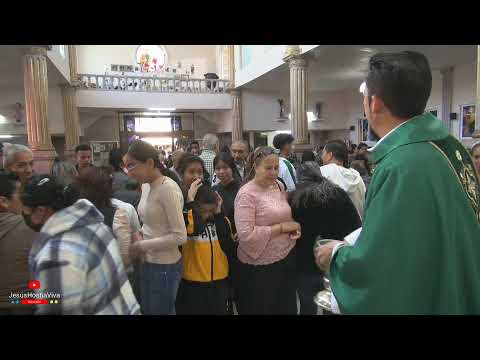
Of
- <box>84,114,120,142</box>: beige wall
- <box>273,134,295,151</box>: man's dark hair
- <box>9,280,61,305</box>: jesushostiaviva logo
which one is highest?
<box>84,114,120,142</box>: beige wall

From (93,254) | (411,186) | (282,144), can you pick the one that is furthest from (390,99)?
(282,144)

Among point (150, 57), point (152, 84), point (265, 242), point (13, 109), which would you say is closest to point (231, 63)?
point (152, 84)

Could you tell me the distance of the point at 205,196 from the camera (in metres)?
2.37

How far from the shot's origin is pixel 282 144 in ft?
14.1

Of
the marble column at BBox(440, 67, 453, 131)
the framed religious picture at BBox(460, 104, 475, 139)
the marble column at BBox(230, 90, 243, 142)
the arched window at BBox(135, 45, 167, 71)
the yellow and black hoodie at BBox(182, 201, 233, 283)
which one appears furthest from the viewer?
the arched window at BBox(135, 45, 167, 71)

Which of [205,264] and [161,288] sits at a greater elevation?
[205,264]

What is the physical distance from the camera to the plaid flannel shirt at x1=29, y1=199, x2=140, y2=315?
49.2 inches

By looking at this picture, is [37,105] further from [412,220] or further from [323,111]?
[323,111]

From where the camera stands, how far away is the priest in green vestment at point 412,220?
1.04 m

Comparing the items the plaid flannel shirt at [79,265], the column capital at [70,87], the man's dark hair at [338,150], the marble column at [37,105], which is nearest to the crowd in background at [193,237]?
the plaid flannel shirt at [79,265]

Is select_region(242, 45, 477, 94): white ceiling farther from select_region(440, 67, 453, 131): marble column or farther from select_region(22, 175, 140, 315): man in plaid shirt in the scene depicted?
select_region(22, 175, 140, 315): man in plaid shirt

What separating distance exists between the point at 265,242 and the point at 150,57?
16.8m

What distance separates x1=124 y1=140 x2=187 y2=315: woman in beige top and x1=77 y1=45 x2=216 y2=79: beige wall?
51.2 ft

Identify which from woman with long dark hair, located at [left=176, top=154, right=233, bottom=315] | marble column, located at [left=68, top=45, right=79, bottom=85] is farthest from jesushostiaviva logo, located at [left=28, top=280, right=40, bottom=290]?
marble column, located at [left=68, top=45, right=79, bottom=85]
